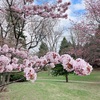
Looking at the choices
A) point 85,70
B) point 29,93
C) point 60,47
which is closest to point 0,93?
point 29,93

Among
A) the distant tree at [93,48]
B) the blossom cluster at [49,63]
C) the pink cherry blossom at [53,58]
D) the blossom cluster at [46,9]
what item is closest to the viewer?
the blossom cluster at [49,63]

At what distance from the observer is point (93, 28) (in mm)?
11711

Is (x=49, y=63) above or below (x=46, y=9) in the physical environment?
below

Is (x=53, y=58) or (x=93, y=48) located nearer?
(x=53, y=58)

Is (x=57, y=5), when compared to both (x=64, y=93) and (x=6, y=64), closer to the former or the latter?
(x=6, y=64)

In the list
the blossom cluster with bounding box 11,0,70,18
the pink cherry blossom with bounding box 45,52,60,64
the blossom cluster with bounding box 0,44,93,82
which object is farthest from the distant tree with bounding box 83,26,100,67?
the pink cherry blossom with bounding box 45,52,60,64

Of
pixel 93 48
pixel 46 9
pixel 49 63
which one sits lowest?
pixel 49 63

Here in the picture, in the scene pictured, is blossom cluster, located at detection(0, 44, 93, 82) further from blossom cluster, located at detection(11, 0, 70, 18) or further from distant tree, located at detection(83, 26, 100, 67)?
distant tree, located at detection(83, 26, 100, 67)

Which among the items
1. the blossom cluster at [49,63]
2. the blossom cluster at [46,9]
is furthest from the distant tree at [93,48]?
the blossom cluster at [49,63]

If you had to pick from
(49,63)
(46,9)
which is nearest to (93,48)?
(46,9)

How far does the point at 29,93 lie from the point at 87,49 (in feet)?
18.4

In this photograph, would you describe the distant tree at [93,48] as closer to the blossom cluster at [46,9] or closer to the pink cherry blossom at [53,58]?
the blossom cluster at [46,9]

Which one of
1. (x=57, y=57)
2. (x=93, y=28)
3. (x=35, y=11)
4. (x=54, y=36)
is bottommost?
(x=57, y=57)

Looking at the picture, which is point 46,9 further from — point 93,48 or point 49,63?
point 93,48
